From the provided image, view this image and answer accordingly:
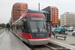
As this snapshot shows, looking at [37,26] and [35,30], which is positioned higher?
[37,26]

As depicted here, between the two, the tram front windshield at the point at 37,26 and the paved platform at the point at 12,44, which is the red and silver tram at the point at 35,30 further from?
the paved platform at the point at 12,44

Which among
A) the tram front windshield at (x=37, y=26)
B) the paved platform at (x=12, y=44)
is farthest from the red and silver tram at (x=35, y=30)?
the paved platform at (x=12, y=44)

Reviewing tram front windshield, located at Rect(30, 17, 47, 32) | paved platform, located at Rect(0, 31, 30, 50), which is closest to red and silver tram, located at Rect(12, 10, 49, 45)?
tram front windshield, located at Rect(30, 17, 47, 32)

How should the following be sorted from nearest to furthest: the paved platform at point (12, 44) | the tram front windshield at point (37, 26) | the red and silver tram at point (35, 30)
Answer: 1. the paved platform at point (12, 44)
2. the red and silver tram at point (35, 30)
3. the tram front windshield at point (37, 26)

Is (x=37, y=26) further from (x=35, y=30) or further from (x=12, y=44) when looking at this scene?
(x=12, y=44)

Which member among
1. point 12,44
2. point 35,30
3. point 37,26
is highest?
point 37,26

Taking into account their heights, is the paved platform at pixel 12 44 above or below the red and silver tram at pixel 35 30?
below

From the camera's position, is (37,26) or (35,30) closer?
(35,30)

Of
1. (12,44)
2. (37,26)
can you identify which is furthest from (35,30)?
(12,44)

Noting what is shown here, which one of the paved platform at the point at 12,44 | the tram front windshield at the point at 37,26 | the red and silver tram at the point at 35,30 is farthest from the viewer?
the tram front windshield at the point at 37,26

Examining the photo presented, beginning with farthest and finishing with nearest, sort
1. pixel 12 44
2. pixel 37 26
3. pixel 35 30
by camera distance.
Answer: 1. pixel 12 44
2. pixel 37 26
3. pixel 35 30

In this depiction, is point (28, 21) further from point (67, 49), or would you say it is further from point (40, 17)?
point (67, 49)

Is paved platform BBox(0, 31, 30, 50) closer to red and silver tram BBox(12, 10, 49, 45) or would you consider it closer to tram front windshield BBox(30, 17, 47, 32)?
red and silver tram BBox(12, 10, 49, 45)

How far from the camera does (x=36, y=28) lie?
9.57 metres
